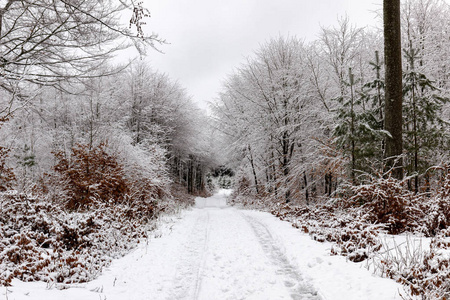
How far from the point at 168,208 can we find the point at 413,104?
12.6 metres

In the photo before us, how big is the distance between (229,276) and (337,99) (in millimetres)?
8314

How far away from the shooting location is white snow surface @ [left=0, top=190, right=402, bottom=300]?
Result: 13.7ft

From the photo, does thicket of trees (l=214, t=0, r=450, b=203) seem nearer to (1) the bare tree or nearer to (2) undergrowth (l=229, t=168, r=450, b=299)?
(2) undergrowth (l=229, t=168, r=450, b=299)

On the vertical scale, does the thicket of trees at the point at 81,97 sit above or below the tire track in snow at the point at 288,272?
above

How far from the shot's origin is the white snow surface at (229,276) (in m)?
4.18

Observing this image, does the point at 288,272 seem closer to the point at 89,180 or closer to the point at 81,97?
the point at 89,180

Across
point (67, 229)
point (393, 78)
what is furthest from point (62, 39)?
point (393, 78)

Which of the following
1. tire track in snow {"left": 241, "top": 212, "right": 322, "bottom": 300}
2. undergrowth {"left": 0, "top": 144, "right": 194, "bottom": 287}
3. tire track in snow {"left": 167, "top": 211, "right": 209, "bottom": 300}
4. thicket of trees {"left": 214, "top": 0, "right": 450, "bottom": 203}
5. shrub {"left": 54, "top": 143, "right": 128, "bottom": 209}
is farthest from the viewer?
thicket of trees {"left": 214, "top": 0, "right": 450, "bottom": 203}

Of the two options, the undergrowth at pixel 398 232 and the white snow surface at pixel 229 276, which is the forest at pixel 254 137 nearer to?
the undergrowth at pixel 398 232

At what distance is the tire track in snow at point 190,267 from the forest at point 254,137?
151 cm

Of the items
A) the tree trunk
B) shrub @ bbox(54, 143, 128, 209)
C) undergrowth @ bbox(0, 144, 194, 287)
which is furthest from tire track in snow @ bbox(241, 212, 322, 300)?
shrub @ bbox(54, 143, 128, 209)

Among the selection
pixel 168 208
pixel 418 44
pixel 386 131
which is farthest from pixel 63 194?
pixel 418 44

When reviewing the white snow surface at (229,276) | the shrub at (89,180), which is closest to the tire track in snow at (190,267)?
the white snow surface at (229,276)

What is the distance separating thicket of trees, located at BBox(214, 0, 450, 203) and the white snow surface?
15.8 feet
